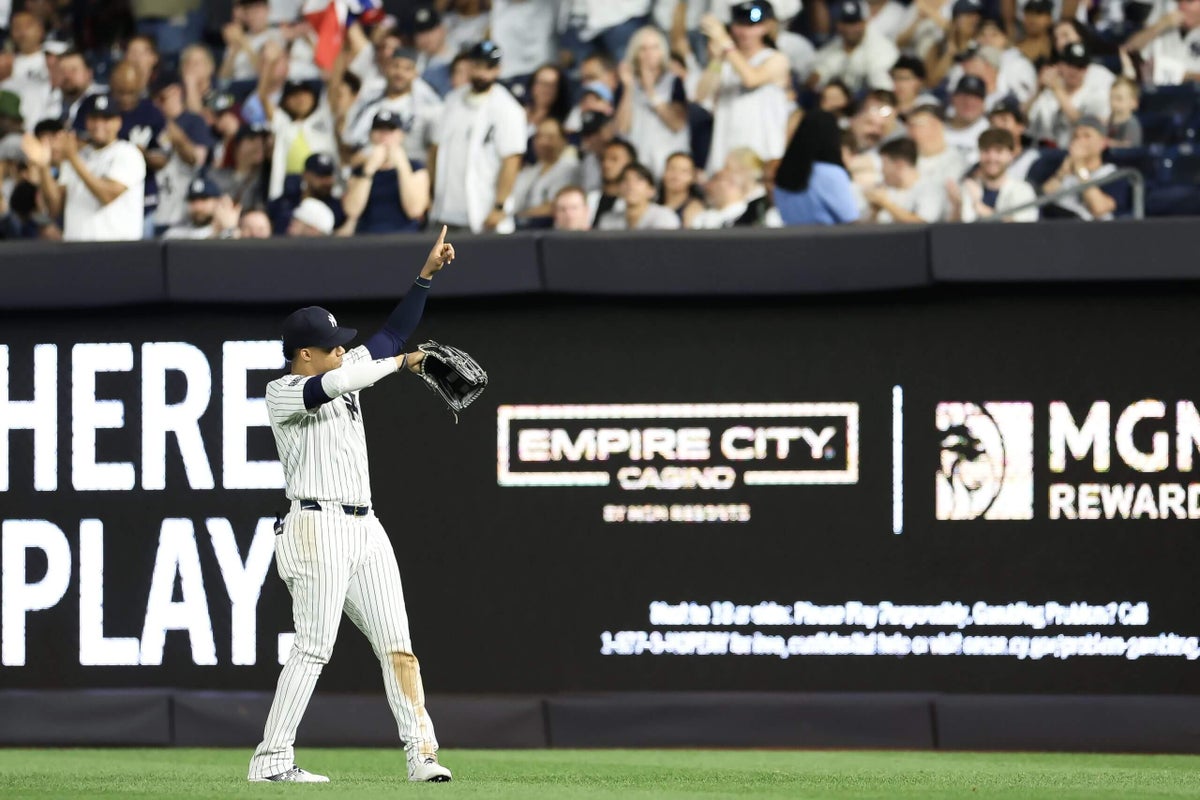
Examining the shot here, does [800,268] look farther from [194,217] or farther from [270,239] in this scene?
[194,217]

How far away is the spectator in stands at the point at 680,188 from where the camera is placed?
11.5m

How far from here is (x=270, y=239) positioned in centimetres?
981

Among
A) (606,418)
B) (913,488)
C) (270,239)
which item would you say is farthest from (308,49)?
(913,488)

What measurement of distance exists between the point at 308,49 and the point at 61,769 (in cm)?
707

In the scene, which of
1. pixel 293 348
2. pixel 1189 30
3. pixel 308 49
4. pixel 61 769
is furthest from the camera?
pixel 308 49

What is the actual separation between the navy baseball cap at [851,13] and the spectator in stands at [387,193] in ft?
10.7

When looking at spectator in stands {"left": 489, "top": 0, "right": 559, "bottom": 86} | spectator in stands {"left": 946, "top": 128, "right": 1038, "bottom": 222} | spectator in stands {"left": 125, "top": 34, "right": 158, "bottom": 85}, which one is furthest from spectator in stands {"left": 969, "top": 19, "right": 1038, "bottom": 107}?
spectator in stands {"left": 125, "top": 34, "right": 158, "bottom": 85}

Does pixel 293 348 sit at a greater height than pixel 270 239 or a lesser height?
lesser

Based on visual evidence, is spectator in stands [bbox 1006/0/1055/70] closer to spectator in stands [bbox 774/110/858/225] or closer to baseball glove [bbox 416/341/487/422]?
spectator in stands [bbox 774/110/858/225]

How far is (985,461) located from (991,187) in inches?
109

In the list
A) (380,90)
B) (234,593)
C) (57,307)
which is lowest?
(234,593)

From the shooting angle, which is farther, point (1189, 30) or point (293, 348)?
point (1189, 30)

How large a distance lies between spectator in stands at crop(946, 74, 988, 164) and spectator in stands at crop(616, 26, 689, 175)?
1.66 metres

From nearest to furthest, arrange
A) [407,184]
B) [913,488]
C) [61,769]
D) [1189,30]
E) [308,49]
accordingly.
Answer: [61,769], [913,488], [407,184], [1189,30], [308,49]
